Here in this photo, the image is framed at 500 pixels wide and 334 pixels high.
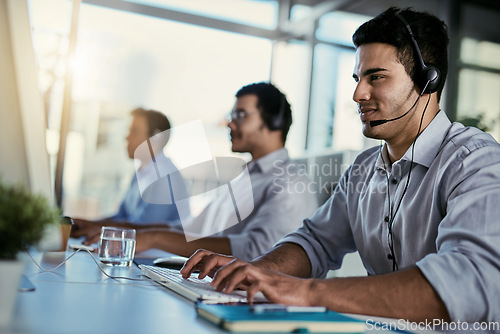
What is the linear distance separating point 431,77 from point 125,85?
367 cm

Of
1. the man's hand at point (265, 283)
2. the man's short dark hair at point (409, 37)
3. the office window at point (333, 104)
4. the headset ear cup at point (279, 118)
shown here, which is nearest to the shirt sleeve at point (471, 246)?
the man's hand at point (265, 283)

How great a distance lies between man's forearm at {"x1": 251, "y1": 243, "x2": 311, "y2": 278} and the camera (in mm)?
1340

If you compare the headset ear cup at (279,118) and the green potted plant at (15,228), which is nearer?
the green potted plant at (15,228)

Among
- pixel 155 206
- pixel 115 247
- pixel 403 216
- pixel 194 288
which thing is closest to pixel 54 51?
pixel 155 206

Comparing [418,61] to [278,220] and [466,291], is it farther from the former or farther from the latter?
[278,220]

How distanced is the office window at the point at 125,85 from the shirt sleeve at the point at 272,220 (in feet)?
7.87

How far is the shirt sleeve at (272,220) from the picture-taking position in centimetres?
196

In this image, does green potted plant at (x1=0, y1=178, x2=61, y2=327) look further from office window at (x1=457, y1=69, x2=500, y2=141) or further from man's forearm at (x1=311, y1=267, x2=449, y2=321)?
office window at (x1=457, y1=69, x2=500, y2=141)

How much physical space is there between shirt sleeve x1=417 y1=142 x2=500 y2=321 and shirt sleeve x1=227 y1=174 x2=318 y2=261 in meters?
0.97

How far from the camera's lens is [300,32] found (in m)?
4.88

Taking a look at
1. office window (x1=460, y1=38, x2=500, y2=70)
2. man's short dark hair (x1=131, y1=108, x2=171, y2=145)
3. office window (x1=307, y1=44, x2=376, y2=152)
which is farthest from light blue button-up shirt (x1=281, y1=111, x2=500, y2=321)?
office window (x1=307, y1=44, x2=376, y2=152)

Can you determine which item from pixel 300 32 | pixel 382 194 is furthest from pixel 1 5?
pixel 300 32

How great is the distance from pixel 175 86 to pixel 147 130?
140cm

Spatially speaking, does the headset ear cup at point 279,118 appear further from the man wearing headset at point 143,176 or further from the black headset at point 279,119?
the man wearing headset at point 143,176
